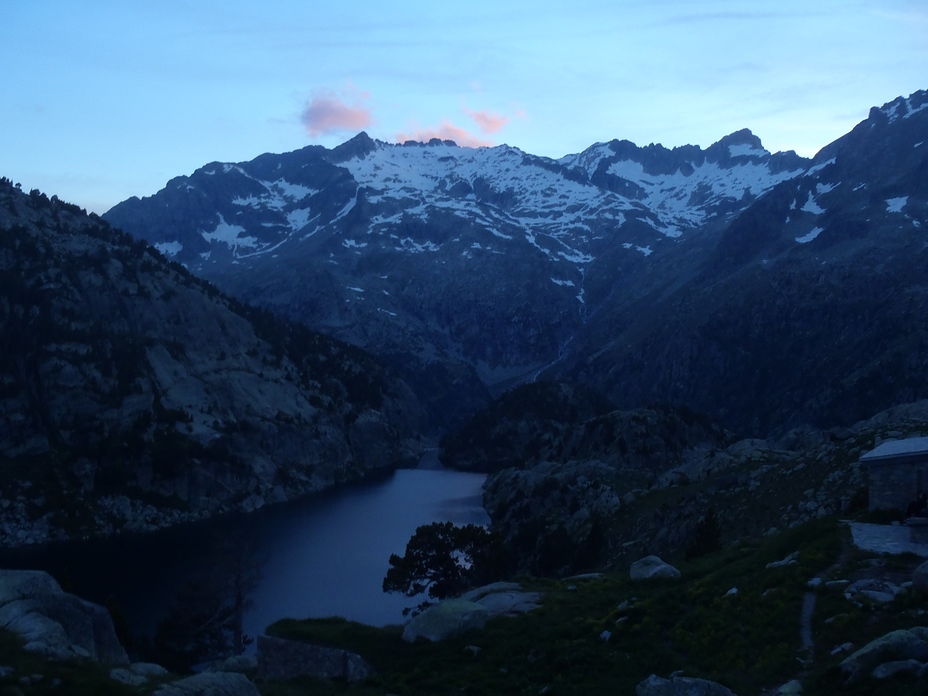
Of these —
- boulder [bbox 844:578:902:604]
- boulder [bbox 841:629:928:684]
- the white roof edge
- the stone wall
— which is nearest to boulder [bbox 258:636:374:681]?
boulder [bbox 844:578:902:604]

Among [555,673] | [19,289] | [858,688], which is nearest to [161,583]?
[555,673]

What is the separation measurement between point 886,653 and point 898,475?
1394 centimetres

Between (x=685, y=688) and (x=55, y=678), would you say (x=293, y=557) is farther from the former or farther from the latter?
(x=685, y=688)

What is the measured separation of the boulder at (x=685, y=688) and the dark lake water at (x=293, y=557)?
5098cm

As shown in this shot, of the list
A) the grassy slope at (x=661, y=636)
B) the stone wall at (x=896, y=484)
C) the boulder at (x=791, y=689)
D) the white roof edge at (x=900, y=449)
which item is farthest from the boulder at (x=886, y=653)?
the white roof edge at (x=900, y=449)

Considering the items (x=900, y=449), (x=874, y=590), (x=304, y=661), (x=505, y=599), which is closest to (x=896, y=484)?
(x=900, y=449)

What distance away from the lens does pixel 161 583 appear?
89938mm

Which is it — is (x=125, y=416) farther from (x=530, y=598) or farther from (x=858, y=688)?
(x=858, y=688)

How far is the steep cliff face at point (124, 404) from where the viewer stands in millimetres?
130750

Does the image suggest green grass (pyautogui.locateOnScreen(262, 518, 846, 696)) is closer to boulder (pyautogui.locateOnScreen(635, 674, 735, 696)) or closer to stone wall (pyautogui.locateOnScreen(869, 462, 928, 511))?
boulder (pyautogui.locateOnScreen(635, 674, 735, 696))

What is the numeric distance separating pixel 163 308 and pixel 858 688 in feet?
602

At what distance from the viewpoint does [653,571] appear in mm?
34469

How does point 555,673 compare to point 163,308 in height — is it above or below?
below

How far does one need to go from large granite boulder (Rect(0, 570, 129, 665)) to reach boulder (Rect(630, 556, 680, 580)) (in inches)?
769
